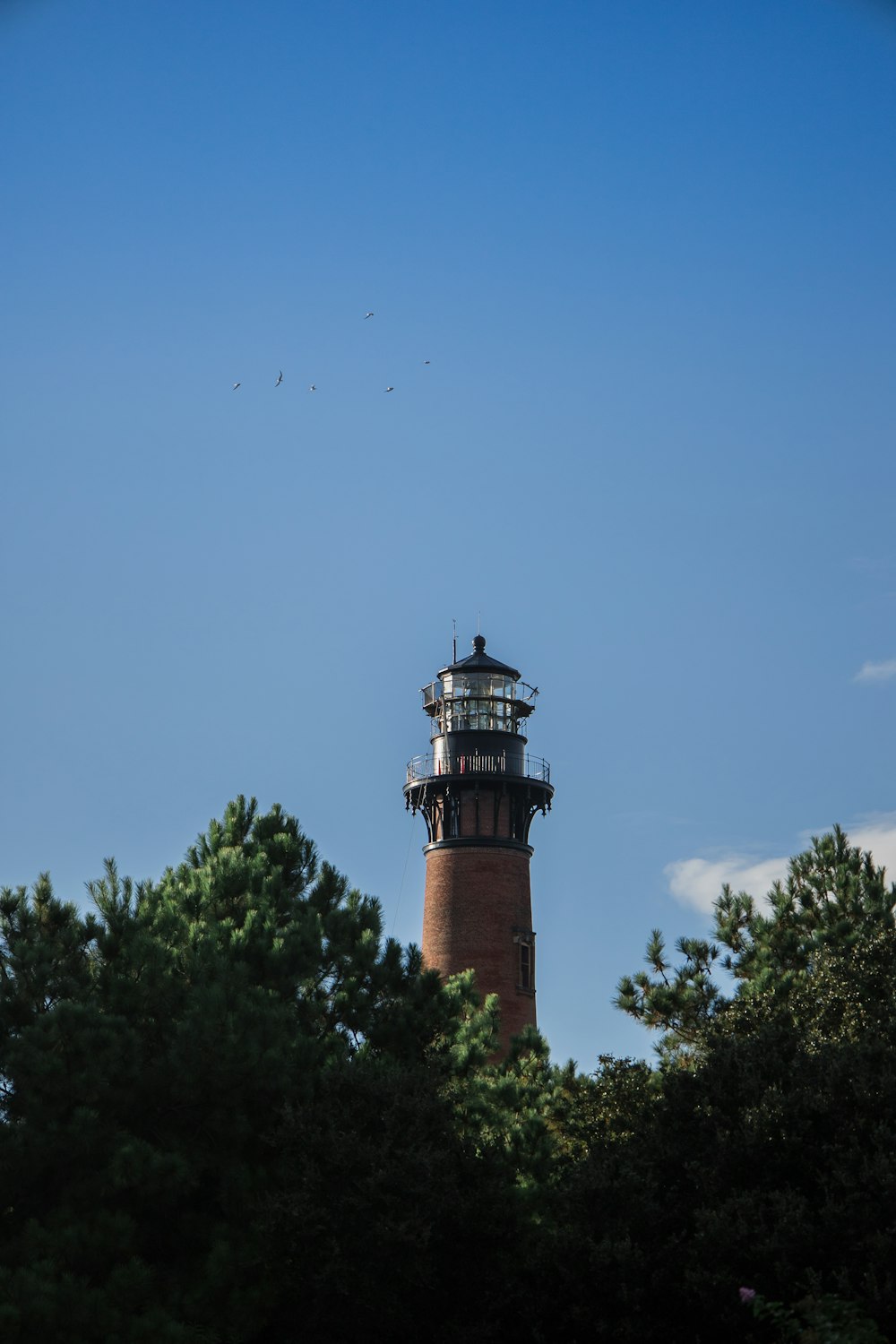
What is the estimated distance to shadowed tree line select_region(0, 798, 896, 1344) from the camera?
63.1ft

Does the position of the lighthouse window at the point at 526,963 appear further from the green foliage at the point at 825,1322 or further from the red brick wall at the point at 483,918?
the green foliage at the point at 825,1322

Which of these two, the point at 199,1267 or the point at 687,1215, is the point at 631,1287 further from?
the point at 199,1267

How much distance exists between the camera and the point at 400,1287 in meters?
20.8

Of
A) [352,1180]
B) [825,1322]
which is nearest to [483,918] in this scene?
[352,1180]

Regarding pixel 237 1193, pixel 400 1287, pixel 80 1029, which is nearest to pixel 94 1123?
pixel 80 1029

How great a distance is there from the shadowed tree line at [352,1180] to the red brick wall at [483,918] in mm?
17459

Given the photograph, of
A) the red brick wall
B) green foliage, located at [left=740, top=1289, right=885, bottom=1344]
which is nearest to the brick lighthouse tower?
the red brick wall

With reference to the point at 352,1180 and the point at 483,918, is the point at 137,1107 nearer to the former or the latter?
the point at 352,1180

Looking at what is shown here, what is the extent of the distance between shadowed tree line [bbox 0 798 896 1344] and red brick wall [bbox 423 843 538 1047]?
17459 mm

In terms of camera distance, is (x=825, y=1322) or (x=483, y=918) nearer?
(x=825, y=1322)

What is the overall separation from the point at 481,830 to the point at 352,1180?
2292cm

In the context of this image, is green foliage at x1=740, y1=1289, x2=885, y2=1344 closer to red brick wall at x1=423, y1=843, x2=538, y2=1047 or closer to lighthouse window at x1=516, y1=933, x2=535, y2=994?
red brick wall at x1=423, y1=843, x2=538, y2=1047

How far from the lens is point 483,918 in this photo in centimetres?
4256

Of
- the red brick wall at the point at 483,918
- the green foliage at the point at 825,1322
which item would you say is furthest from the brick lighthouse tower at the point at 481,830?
the green foliage at the point at 825,1322
